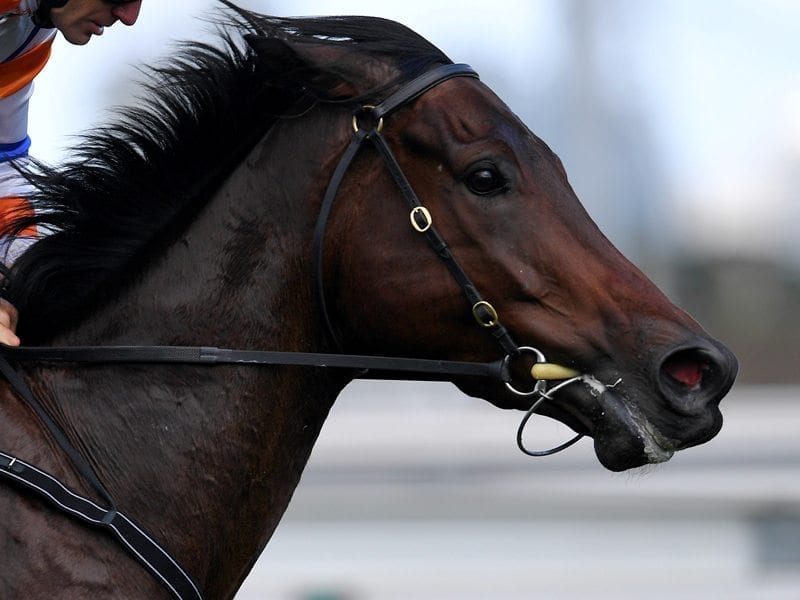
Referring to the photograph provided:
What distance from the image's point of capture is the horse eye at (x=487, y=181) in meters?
2.95

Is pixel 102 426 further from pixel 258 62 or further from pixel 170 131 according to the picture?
pixel 258 62

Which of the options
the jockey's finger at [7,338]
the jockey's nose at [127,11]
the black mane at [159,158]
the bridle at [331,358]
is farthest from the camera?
the jockey's nose at [127,11]

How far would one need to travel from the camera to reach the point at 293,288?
9.82 ft

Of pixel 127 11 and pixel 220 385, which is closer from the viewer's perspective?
pixel 220 385

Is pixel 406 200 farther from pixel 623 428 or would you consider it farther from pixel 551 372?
pixel 623 428

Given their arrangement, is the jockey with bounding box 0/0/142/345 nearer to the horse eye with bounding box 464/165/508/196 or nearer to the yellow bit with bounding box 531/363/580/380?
the horse eye with bounding box 464/165/508/196

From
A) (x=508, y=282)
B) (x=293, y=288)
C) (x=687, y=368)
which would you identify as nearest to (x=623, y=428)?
(x=687, y=368)

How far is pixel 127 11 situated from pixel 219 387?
917 mm

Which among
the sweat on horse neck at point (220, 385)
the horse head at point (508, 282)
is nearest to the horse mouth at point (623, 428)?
the horse head at point (508, 282)

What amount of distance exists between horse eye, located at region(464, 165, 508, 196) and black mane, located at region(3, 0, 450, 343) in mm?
283

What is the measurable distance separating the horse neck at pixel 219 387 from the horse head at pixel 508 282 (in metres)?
0.13

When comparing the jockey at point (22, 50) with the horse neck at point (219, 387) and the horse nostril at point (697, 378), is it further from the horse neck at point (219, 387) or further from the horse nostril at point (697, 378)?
the horse nostril at point (697, 378)

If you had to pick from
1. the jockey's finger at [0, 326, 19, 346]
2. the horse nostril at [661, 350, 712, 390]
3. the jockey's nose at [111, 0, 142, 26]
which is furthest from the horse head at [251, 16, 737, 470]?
the jockey's finger at [0, 326, 19, 346]

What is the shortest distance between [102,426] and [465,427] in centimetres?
522
